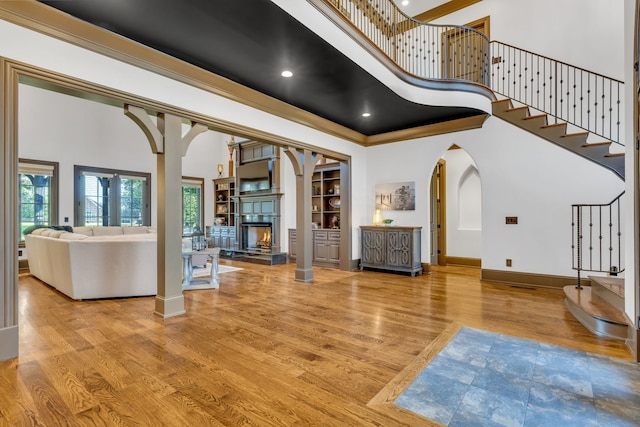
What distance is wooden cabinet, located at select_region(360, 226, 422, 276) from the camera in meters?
5.93

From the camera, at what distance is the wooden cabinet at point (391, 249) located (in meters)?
5.93

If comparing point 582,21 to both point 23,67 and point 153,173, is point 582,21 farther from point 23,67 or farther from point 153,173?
point 153,173

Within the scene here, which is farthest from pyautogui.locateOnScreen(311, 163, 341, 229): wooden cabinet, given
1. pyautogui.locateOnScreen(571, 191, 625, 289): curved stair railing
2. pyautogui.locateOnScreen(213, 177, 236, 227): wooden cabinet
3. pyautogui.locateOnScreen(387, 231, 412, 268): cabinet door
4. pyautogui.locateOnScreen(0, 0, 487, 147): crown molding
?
pyautogui.locateOnScreen(571, 191, 625, 289): curved stair railing

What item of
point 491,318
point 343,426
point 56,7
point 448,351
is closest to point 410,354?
point 448,351

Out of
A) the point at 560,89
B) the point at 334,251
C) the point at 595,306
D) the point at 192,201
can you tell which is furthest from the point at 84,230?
the point at 560,89

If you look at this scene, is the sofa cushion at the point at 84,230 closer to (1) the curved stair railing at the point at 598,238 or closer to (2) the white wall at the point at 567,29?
(1) the curved stair railing at the point at 598,238

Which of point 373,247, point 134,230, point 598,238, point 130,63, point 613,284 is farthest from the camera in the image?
point 134,230

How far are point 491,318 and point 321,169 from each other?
496 centimetres

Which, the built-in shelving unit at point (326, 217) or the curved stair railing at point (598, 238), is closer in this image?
the curved stair railing at point (598, 238)

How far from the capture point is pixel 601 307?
3238 millimetres

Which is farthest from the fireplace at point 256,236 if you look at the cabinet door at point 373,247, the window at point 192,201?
the cabinet door at point 373,247

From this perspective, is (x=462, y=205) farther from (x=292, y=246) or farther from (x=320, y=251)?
(x=292, y=246)

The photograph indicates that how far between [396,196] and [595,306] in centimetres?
378

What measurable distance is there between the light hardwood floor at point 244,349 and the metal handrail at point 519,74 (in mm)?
3029
